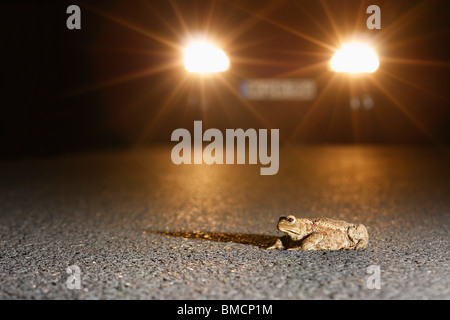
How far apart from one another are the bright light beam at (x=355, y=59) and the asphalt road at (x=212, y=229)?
10.4ft

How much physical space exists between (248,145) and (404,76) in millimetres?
4402

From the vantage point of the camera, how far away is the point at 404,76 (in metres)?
13.1

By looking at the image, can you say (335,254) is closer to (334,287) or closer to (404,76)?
(334,287)

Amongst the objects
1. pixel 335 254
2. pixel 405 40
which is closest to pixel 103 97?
pixel 405 40

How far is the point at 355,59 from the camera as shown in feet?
39.8

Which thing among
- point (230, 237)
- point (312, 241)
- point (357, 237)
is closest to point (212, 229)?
point (230, 237)

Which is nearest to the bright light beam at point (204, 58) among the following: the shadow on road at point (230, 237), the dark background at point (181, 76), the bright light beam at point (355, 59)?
the dark background at point (181, 76)

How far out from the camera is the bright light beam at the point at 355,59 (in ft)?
38.8

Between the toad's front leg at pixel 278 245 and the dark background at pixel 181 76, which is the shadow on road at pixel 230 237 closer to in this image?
the toad's front leg at pixel 278 245

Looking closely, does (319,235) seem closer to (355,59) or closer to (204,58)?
(204,58)

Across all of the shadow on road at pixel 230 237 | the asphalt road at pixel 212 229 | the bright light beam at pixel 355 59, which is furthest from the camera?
the bright light beam at pixel 355 59

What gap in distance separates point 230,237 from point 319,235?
88 cm

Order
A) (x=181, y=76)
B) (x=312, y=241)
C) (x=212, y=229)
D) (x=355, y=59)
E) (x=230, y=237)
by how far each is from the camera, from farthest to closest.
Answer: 1. (x=181, y=76)
2. (x=355, y=59)
3. (x=212, y=229)
4. (x=230, y=237)
5. (x=312, y=241)
